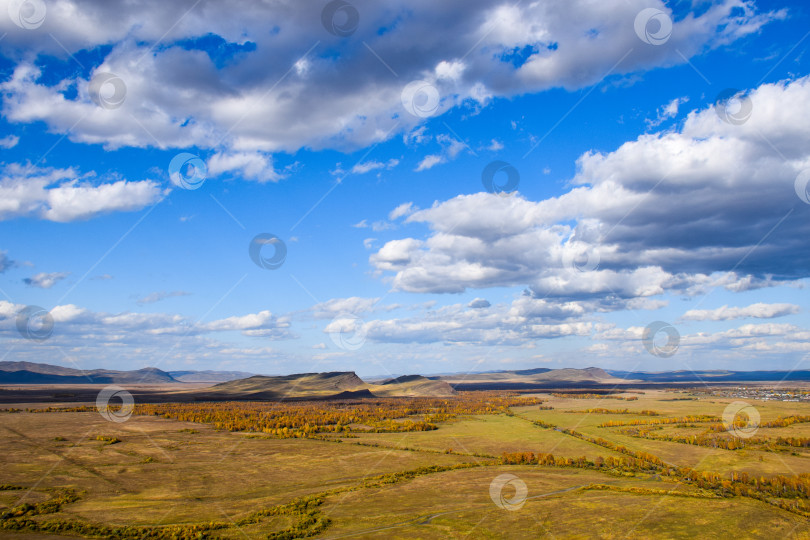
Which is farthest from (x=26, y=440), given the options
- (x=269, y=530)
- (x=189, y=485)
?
(x=269, y=530)

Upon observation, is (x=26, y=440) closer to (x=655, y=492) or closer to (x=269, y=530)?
(x=269, y=530)

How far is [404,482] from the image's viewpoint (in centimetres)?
6175

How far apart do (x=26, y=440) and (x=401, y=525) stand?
83.6 meters

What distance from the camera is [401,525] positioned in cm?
4288
